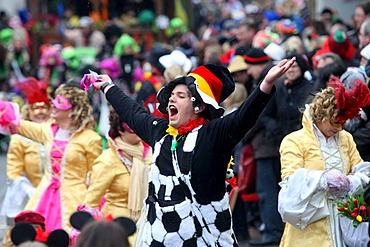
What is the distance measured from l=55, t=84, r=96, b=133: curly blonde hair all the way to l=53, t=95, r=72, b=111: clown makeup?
3 cm

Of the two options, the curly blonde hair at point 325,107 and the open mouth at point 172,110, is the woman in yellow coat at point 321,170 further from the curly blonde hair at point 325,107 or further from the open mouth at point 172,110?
the open mouth at point 172,110

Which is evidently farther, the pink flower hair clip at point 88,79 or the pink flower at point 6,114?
the pink flower at point 6,114

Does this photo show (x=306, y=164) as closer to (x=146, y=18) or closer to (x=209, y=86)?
(x=209, y=86)

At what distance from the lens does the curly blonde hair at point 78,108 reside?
9.28 meters

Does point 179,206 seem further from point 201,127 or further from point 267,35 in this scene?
point 267,35

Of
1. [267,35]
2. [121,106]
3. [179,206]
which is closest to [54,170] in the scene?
[121,106]

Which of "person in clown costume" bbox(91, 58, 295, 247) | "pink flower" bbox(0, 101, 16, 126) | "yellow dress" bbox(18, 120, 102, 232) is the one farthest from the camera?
"yellow dress" bbox(18, 120, 102, 232)

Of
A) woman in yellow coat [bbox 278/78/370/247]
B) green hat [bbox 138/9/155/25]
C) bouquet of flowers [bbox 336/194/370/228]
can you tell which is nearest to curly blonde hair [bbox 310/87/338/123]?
woman in yellow coat [bbox 278/78/370/247]

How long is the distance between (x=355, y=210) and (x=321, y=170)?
0.50 m

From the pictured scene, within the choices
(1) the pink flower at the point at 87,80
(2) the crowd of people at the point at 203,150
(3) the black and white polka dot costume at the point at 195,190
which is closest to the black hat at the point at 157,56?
(2) the crowd of people at the point at 203,150

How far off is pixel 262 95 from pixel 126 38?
A: 509 inches

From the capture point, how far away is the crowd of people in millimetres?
6309

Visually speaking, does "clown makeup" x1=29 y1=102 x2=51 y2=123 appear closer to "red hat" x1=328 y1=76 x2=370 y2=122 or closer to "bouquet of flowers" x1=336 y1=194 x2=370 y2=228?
"red hat" x1=328 y1=76 x2=370 y2=122

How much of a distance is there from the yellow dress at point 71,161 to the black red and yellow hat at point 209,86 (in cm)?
266
